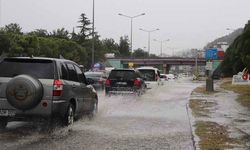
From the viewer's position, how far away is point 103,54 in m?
132

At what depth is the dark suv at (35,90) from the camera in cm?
1148

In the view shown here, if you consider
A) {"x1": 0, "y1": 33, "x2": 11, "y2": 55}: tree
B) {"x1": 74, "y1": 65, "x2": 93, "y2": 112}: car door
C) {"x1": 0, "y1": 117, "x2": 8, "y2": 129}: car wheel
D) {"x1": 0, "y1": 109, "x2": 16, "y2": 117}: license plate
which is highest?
{"x1": 0, "y1": 33, "x2": 11, "y2": 55}: tree

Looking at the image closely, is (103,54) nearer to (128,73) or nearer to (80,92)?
(128,73)

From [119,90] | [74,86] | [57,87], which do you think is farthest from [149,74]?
[57,87]

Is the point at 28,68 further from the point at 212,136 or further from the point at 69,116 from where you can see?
the point at 212,136

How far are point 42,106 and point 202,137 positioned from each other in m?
3.63

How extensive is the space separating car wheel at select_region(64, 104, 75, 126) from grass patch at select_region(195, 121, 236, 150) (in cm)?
309

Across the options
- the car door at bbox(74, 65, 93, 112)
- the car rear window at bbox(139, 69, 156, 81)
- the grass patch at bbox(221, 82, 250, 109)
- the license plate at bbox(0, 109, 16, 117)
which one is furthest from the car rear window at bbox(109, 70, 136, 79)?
the license plate at bbox(0, 109, 16, 117)

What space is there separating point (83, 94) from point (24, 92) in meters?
2.96

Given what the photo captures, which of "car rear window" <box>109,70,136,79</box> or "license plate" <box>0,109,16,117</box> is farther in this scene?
"car rear window" <box>109,70,136,79</box>

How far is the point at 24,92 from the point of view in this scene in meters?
11.4

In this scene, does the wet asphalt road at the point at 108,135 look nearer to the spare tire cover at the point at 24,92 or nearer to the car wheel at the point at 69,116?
the car wheel at the point at 69,116

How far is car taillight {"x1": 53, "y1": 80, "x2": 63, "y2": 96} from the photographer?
1180cm

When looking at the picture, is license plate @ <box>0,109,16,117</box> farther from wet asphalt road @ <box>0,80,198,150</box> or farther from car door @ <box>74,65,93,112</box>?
car door @ <box>74,65,93,112</box>
